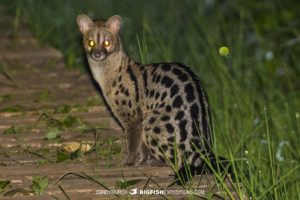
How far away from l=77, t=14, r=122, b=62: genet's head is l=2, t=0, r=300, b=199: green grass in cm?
27

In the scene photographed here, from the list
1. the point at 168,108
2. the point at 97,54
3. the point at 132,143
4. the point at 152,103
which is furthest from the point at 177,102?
the point at 97,54

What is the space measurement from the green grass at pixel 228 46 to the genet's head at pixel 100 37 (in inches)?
10.6

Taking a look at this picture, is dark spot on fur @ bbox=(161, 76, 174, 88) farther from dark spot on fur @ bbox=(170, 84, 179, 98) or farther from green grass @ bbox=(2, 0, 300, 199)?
green grass @ bbox=(2, 0, 300, 199)

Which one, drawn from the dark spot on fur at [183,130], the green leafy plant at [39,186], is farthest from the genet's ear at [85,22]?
the green leafy plant at [39,186]

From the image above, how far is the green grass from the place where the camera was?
323 inches

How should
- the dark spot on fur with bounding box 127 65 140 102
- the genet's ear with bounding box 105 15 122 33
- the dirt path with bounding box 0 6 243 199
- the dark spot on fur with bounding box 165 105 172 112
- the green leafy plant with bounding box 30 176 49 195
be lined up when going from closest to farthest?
the green leafy plant with bounding box 30 176 49 195
the dirt path with bounding box 0 6 243 199
the dark spot on fur with bounding box 165 105 172 112
the dark spot on fur with bounding box 127 65 140 102
the genet's ear with bounding box 105 15 122 33

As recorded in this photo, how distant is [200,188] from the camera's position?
20.0ft

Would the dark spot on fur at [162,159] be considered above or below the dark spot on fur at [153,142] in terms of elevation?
below

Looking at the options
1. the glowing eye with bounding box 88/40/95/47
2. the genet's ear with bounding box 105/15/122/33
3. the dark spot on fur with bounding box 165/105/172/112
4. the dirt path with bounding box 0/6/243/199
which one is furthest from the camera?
the genet's ear with bounding box 105/15/122/33

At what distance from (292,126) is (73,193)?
3342 mm

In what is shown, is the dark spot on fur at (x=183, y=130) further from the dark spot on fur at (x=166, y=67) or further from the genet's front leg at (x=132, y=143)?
the dark spot on fur at (x=166, y=67)

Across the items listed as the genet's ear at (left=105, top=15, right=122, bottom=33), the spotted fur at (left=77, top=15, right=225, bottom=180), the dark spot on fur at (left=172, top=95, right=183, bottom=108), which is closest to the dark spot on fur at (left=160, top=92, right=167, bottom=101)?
the spotted fur at (left=77, top=15, right=225, bottom=180)

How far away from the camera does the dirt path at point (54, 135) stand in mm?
6061

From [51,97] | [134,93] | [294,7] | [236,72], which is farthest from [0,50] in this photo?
[294,7]
